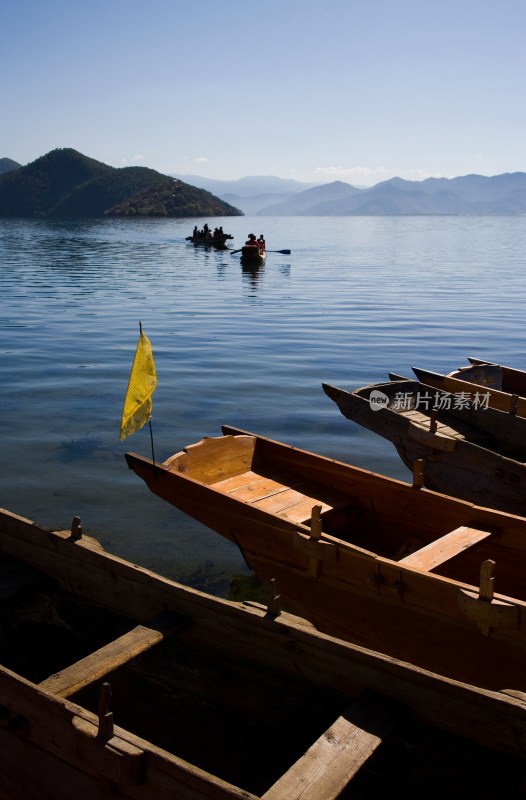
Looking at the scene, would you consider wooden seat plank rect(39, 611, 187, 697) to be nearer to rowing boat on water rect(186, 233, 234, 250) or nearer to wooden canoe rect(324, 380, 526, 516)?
wooden canoe rect(324, 380, 526, 516)

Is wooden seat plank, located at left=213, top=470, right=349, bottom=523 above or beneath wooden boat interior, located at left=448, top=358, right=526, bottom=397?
beneath

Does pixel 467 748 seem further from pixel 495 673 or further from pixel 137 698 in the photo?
pixel 137 698

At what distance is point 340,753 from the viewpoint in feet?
14.3

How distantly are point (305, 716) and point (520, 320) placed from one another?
29.5 m

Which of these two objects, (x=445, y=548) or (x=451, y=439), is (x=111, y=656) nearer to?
(x=445, y=548)

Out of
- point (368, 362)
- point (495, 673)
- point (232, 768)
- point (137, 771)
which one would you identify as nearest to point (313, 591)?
point (495, 673)

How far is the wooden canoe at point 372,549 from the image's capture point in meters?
6.24

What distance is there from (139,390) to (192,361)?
14162 millimetres

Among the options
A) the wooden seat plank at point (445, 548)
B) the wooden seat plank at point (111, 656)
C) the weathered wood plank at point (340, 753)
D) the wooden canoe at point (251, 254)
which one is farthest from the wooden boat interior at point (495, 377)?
the wooden canoe at point (251, 254)

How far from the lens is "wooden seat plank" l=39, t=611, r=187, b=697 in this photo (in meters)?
4.94

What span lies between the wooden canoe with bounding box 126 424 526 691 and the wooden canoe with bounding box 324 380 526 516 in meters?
0.76

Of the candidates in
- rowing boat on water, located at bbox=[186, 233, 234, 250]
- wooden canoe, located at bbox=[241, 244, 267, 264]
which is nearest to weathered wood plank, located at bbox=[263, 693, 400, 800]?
wooden canoe, located at bbox=[241, 244, 267, 264]

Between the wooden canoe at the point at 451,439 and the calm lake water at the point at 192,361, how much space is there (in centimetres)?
168

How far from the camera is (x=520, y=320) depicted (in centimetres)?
3206
